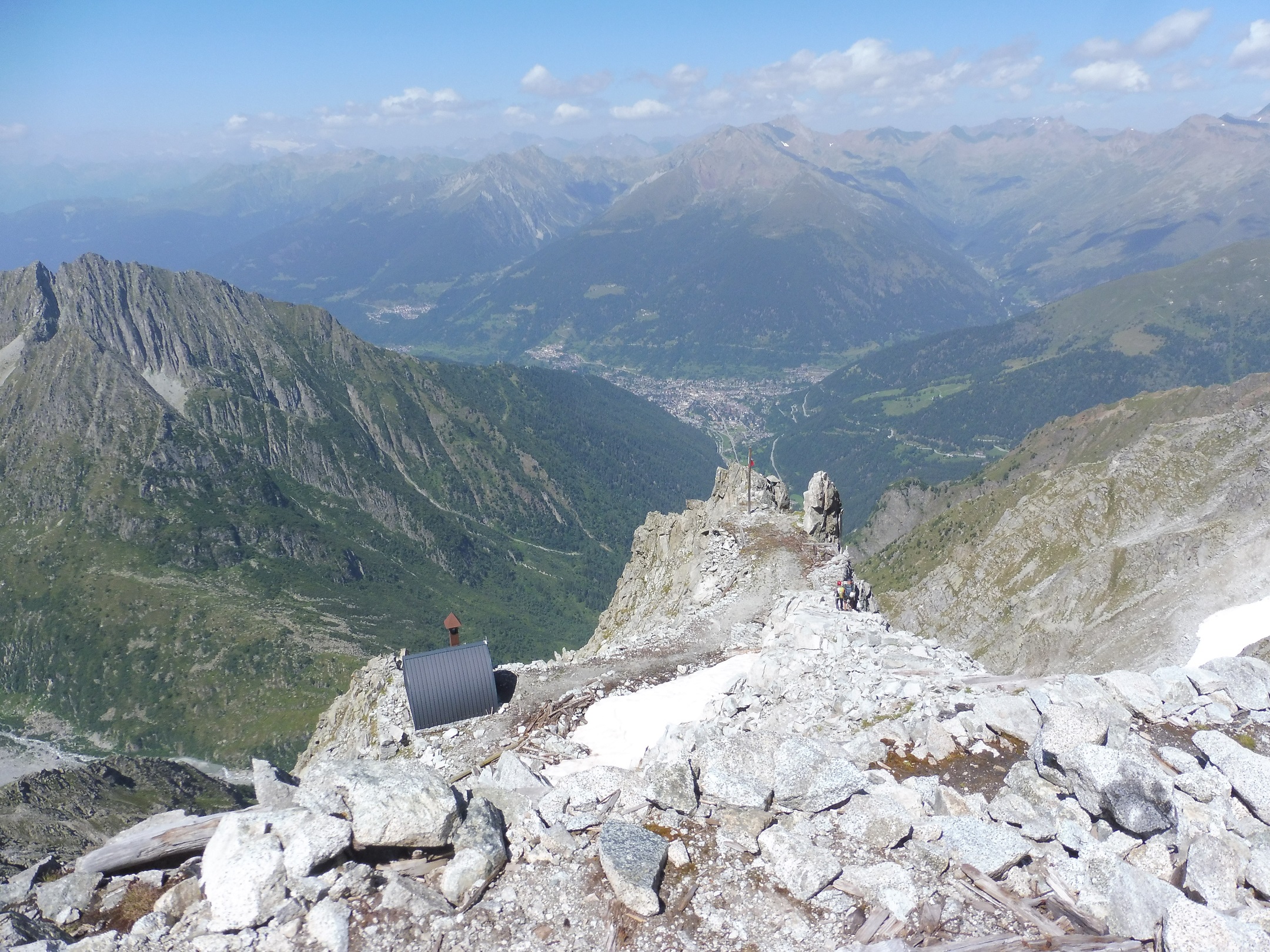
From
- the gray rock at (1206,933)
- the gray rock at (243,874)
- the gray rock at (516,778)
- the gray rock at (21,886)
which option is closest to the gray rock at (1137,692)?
the gray rock at (1206,933)

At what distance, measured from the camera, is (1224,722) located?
21328 millimetres

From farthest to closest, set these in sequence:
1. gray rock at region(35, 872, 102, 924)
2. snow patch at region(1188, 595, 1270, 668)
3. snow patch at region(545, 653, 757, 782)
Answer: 1. snow patch at region(1188, 595, 1270, 668)
2. snow patch at region(545, 653, 757, 782)
3. gray rock at region(35, 872, 102, 924)

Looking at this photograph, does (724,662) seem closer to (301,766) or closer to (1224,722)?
(1224,722)

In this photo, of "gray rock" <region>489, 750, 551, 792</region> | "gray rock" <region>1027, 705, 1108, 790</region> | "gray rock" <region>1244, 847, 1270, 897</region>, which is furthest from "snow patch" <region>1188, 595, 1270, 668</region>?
"gray rock" <region>489, 750, 551, 792</region>

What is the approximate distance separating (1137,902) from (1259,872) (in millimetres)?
2620

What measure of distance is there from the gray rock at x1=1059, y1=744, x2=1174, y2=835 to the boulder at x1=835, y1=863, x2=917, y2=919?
5.11 metres

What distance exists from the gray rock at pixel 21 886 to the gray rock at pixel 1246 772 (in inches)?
1086

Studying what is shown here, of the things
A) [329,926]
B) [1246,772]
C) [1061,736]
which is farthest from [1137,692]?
[329,926]

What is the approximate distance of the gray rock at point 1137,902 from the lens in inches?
553

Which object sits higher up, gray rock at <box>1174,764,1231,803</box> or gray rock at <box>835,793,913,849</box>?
gray rock at <box>1174,764,1231,803</box>

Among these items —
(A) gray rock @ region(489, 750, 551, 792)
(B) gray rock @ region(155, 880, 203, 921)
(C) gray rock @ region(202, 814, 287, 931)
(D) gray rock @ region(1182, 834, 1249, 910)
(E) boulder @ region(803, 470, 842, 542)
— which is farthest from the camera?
(E) boulder @ region(803, 470, 842, 542)

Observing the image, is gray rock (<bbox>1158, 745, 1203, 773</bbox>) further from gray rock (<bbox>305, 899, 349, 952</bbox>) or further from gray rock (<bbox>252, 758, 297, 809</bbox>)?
gray rock (<bbox>252, 758, 297, 809</bbox>)

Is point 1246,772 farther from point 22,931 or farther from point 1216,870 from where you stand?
point 22,931

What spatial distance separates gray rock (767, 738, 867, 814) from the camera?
60.7 feet
